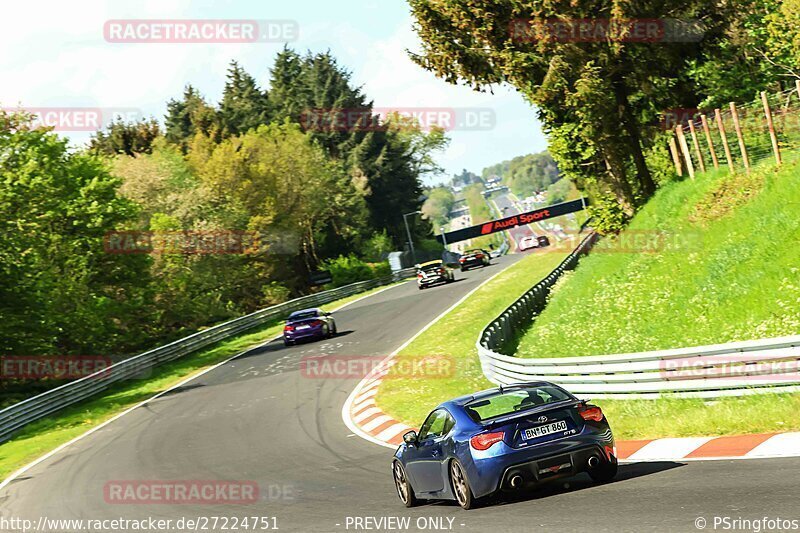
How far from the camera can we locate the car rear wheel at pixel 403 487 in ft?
37.9

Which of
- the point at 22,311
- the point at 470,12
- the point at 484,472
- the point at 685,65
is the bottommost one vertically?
the point at 484,472

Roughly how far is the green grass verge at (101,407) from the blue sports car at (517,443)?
51.0 ft

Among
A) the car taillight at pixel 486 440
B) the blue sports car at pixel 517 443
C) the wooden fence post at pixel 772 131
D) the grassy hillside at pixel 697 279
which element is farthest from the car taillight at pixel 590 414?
the wooden fence post at pixel 772 131

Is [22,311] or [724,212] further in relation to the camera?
[22,311]

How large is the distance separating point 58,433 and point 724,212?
19615 mm

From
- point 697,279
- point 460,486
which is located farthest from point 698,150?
point 460,486

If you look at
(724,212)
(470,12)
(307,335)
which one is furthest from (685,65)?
(307,335)

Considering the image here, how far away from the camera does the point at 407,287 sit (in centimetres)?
6322

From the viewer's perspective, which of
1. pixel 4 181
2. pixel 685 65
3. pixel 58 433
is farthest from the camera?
pixel 4 181

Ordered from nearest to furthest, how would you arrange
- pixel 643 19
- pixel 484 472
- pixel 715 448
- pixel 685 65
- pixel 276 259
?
1. pixel 484 472
2. pixel 715 448
3. pixel 643 19
4. pixel 685 65
5. pixel 276 259

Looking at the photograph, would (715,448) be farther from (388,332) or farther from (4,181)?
(4,181)

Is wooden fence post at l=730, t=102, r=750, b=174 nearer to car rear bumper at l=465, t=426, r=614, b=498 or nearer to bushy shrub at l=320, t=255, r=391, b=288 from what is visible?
car rear bumper at l=465, t=426, r=614, b=498

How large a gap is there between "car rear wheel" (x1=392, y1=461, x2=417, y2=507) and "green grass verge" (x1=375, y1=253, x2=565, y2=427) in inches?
301

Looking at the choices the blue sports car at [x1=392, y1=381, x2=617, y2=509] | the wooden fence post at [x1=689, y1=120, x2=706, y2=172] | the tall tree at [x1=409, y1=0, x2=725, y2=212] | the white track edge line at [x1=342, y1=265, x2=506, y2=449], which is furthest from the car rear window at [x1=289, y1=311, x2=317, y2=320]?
the blue sports car at [x1=392, y1=381, x2=617, y2=509]
